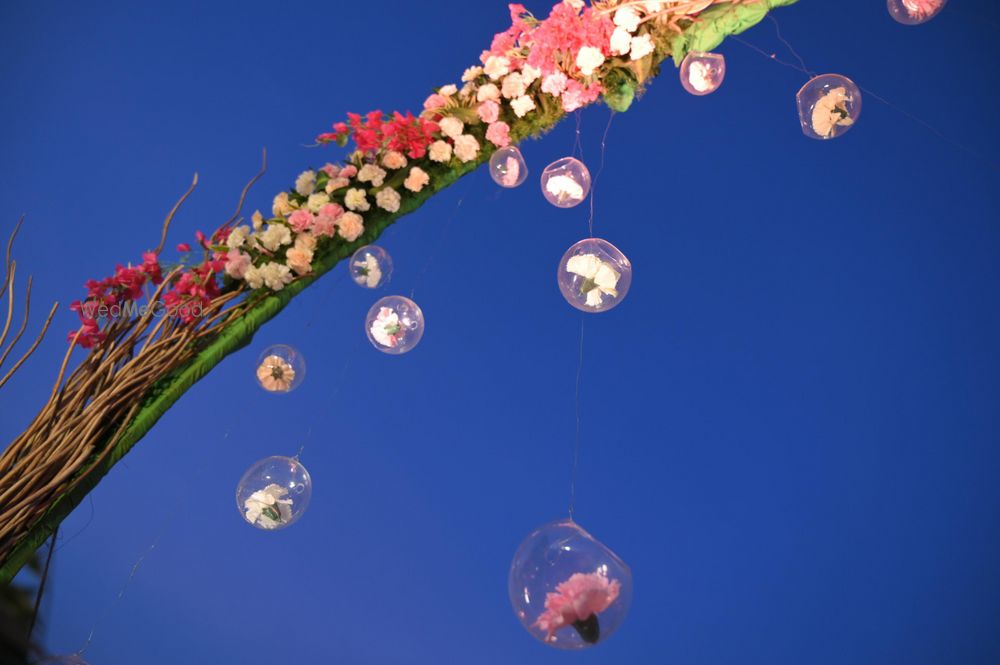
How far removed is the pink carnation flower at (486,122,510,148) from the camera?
2885 mm

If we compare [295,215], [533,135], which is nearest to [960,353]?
[533,135]

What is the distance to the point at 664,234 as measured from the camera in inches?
209

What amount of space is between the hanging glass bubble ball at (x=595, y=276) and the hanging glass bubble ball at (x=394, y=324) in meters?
0.75

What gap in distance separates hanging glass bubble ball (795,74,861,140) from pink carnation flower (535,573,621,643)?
6.51 feet

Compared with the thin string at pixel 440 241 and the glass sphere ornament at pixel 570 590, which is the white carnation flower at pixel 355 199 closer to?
the glass sphere ornament at pixel 570 590

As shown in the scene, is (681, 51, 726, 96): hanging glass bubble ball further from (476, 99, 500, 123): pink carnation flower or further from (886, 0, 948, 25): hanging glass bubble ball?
(476, 99, 500, 123): pink carnation flower

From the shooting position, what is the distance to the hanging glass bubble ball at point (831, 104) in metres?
3.05

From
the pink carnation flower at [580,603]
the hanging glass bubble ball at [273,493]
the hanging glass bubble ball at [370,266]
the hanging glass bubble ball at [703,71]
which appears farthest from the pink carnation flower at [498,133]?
the pink carnation flower at [580,603]

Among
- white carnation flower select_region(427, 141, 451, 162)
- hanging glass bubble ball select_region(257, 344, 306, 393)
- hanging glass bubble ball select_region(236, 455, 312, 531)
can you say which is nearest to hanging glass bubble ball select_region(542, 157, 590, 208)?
white carnation flower select_region(427, 141, 451, 162)

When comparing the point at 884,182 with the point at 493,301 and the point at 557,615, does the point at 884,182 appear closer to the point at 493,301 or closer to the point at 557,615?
the point at 493,301

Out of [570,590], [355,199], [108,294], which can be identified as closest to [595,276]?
[355,199]

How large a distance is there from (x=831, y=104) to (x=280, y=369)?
7.79 ft

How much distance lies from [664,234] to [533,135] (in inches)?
98.7

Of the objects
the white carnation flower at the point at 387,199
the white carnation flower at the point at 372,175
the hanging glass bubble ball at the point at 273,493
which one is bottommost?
the hanging glass bubble ball at the point at 273,493
